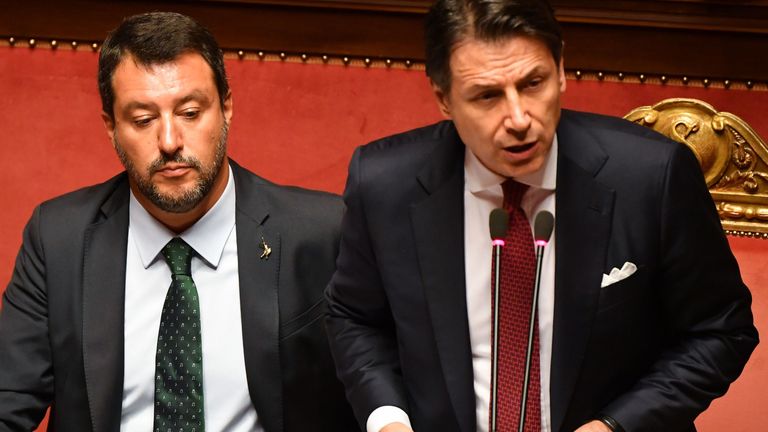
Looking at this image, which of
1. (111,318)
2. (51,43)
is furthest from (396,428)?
(51,43)

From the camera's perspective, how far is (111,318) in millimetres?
2344

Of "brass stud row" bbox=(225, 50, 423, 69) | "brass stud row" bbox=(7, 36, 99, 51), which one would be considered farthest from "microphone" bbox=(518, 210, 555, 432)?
"brass stud row" bbox=(7, 36, 99, 51)

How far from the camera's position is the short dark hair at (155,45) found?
232cm

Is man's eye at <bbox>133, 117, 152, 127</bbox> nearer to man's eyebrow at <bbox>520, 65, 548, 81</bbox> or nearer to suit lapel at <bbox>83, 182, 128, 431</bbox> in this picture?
suit lapel at <bbox>83, 182, 128, 431</bbox>

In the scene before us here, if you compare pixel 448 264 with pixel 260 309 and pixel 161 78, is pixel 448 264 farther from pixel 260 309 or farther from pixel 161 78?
pixel 161 78

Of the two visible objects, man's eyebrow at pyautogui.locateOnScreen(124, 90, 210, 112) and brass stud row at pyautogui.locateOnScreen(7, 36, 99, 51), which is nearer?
man's eyebrow at pyautogui.locateOnScreen(124, 90, 210, 112)

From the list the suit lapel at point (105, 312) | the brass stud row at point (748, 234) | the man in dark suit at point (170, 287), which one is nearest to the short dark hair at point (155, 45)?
the man in dark suit at point (170, 287)

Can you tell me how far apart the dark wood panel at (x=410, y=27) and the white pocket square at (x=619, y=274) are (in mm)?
846

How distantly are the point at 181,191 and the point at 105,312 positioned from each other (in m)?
0.27

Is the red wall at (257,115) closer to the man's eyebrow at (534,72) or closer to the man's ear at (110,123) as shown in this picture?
the man's ear at (110,123)

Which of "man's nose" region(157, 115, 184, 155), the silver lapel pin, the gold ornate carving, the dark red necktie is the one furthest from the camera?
the gold ornate carving

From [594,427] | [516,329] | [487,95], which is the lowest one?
[594,427]

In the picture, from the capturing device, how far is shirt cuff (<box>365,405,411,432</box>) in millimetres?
1965

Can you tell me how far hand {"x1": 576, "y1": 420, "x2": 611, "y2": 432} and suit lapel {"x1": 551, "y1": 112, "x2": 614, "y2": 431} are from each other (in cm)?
7
